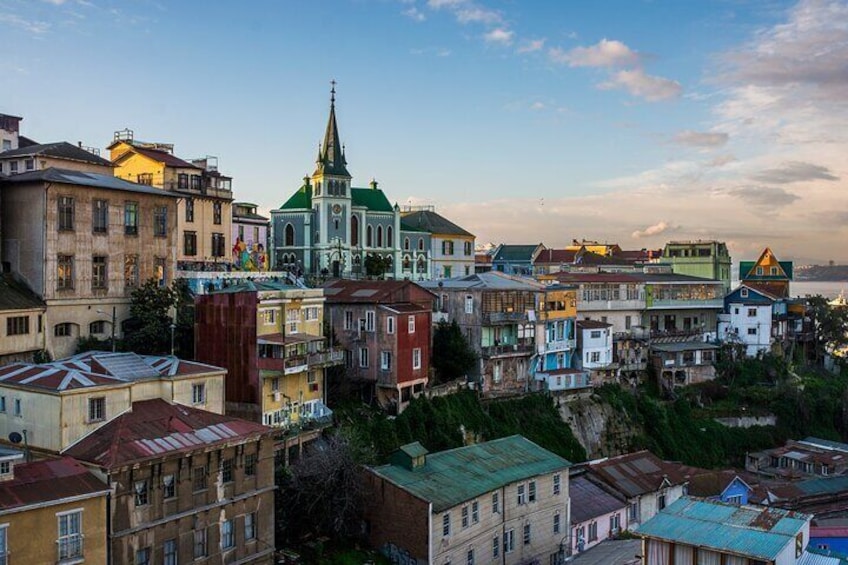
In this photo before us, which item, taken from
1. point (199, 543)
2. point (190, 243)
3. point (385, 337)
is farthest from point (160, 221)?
point (199, 543)

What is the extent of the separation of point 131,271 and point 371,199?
41.5 meters

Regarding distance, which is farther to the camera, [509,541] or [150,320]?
[150,320]

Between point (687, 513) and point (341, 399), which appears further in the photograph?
point (341, 399)

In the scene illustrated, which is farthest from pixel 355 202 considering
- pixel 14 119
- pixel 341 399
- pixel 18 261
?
pixel 18 261

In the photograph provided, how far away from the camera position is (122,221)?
41.2m

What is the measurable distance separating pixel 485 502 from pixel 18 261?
23673 mm

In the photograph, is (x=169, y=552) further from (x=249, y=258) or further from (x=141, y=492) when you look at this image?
(x=249, y=258)

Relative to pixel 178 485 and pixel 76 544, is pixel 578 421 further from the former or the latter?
pixel 76 544

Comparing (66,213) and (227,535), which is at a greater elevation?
(66,213)

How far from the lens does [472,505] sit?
3472cm

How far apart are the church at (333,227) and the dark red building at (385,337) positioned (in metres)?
24.8

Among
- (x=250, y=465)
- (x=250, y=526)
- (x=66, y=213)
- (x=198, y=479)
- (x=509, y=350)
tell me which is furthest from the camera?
(x=509, y=350)

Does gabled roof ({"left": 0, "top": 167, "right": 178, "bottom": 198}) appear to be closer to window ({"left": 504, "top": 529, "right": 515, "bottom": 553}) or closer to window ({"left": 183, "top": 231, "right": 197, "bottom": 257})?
window ({"left": 183, "top": 231, "right": 197, "bottom": 257})

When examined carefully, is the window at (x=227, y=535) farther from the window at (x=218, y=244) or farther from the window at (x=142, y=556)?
the window at (x=218, y=244)
